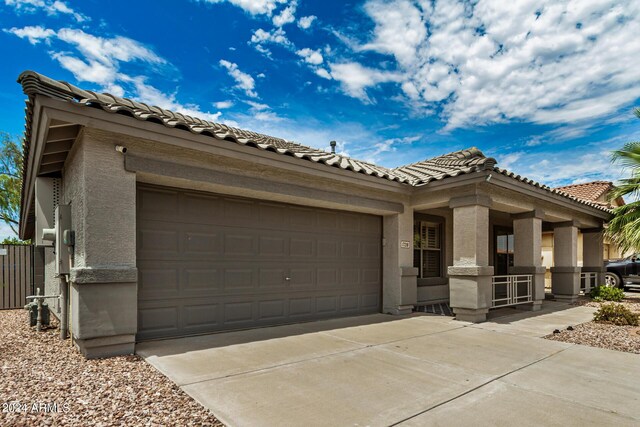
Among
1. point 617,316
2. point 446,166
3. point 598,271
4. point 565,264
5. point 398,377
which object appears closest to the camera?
point 398,377

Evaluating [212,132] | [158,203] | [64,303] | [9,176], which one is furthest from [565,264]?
[9,176]

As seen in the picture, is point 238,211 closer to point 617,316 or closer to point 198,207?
point 198,207

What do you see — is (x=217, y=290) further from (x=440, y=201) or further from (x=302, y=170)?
(x=440, y=201)

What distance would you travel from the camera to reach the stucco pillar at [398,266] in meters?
9.25

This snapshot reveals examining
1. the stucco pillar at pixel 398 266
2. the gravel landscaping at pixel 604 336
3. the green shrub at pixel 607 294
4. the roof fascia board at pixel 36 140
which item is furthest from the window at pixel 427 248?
the roof fascia board at pixel 36 140

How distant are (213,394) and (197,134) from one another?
3.75 m

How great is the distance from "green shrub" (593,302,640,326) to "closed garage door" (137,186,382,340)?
531 cm

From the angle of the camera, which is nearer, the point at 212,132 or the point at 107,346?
the point at 107,346

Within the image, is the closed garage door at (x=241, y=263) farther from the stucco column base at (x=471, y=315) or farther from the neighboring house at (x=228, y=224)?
the stucco column base at (x=471, y=315)

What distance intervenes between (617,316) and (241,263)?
27.3 feet

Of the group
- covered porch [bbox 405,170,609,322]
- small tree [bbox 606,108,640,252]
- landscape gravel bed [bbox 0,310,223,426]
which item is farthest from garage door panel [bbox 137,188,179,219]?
small tree [bbox 606,108,640,252]

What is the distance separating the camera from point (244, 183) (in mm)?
6613

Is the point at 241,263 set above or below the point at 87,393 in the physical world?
above

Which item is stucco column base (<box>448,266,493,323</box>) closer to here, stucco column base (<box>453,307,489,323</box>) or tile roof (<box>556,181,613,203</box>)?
stucco column base (<box>453,307,489,323</box>)
